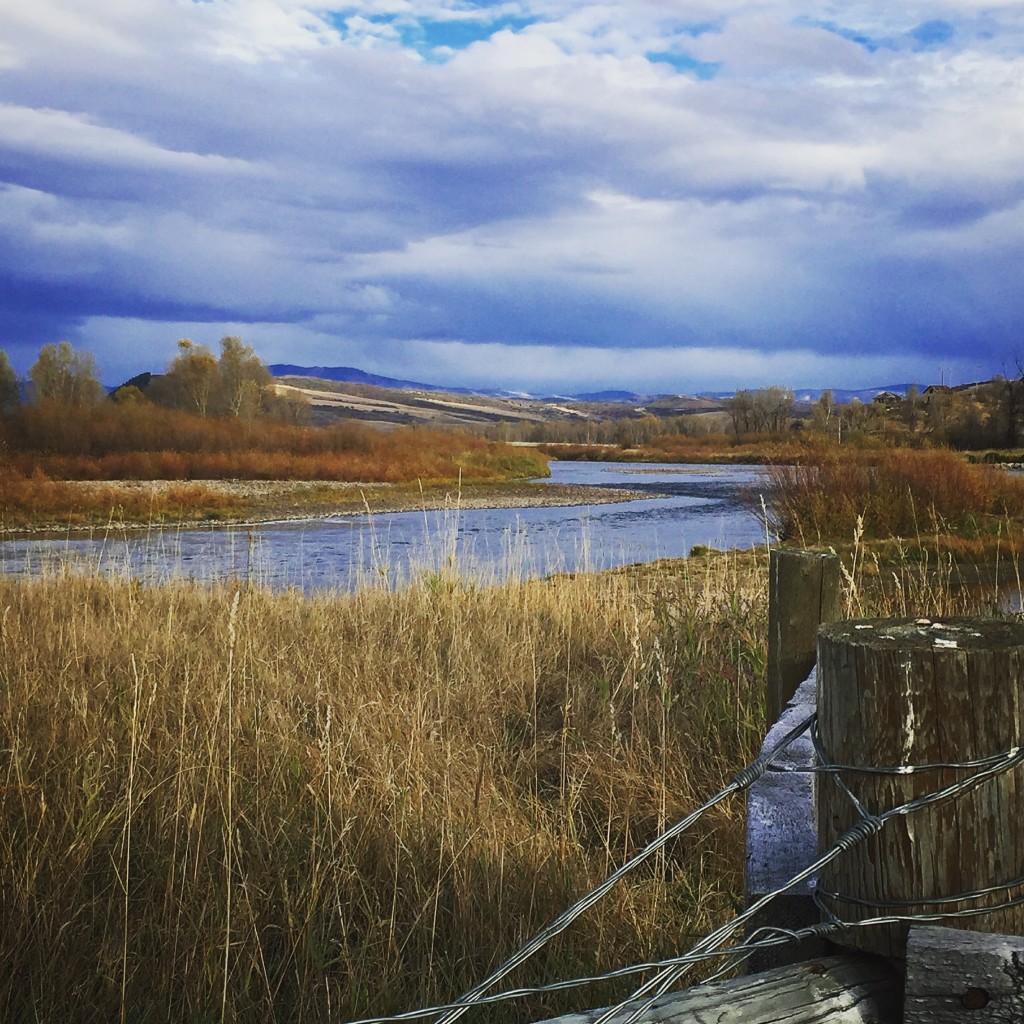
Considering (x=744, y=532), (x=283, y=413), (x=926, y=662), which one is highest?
(x=283, y=413)

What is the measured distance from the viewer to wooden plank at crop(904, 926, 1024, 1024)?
114cm

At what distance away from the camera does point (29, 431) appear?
116ft

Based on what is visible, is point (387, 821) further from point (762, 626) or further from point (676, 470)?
point (676, 470)

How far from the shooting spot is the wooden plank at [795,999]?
3.95 ft

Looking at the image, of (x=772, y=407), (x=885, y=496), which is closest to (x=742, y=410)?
(x=772, y=407)

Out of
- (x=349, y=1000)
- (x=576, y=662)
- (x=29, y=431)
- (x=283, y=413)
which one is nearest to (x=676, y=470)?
(x=283, y=413)

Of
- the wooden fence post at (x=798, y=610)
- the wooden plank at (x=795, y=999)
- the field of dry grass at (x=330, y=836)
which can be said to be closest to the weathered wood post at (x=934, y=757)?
the wooden plank at (x=795, y=999)

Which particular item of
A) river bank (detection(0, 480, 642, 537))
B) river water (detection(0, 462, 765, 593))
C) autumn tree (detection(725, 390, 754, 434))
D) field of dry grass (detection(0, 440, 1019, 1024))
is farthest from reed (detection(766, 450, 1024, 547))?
autumn tree (detection(725, 390, 754, 434))

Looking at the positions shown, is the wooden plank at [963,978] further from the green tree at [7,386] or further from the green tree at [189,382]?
the green tree at [189,382]

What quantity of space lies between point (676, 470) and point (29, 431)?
3935 centimetres

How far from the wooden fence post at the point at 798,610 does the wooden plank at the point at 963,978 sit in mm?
1799

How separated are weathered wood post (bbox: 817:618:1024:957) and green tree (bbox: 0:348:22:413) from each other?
41.6 metres

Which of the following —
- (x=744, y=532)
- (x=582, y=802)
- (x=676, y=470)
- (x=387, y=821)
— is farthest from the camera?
(x=676, y=470)

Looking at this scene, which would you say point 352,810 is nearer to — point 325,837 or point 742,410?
point 325,837
